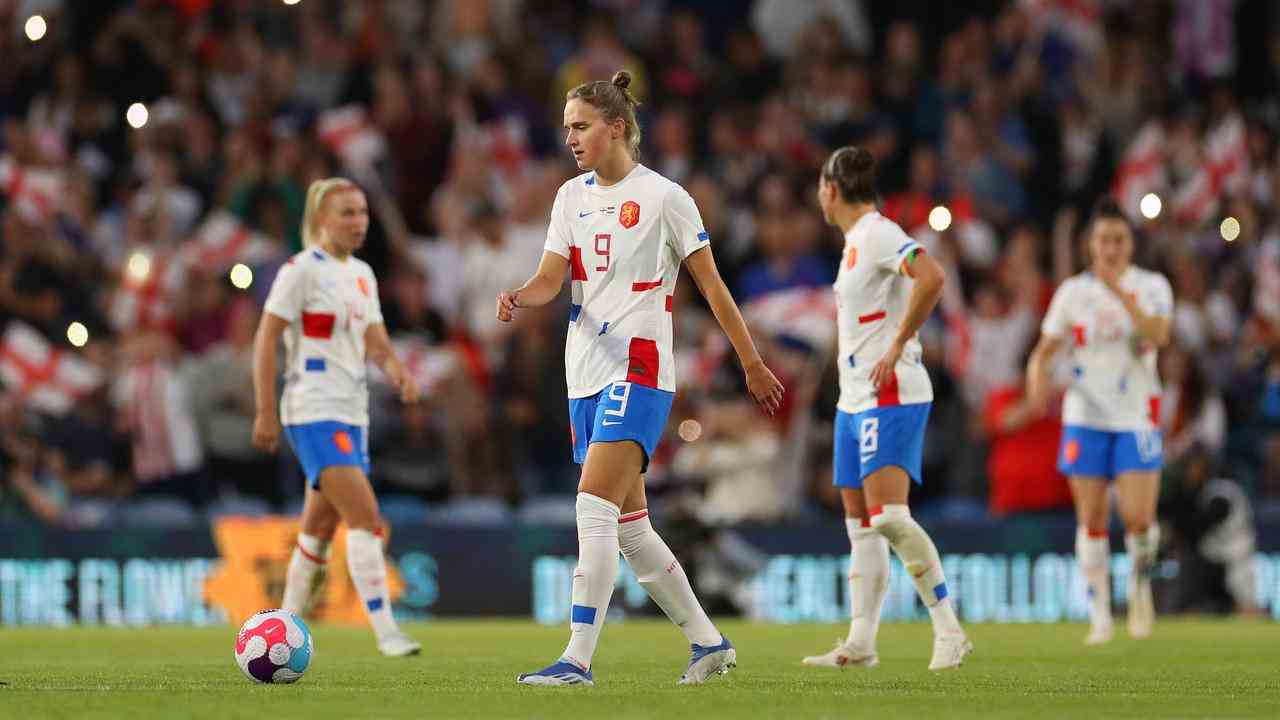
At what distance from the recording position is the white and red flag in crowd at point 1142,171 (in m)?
19.5

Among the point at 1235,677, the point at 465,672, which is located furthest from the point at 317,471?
the point at 1235,677

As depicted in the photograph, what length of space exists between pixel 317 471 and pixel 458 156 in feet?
29.3

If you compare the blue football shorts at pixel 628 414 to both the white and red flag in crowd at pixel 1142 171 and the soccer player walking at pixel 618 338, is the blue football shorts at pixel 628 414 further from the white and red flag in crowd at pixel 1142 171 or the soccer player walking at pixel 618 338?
the white and red flag in crowd at pixel 1142 171

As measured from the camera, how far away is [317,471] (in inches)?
461

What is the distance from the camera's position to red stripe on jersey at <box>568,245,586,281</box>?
28.7 ft

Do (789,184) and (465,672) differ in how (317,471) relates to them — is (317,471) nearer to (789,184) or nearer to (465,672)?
(465,672)

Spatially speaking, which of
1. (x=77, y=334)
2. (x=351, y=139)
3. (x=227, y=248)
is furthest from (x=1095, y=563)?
(x=77, y=334)

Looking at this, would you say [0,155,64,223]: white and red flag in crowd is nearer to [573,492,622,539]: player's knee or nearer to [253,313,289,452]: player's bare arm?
[253,313,289,452]: player's bare arm

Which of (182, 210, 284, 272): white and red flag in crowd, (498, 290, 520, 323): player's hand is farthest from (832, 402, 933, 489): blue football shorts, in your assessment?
(182, 210, 284, 272): white and red flag in crowd

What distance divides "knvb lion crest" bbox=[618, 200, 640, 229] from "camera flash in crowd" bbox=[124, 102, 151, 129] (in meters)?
13.3

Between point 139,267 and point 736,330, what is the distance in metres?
11.9

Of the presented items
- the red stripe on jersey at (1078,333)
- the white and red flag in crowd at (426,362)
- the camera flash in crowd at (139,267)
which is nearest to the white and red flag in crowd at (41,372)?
the camera flash in crowd at (139,267)

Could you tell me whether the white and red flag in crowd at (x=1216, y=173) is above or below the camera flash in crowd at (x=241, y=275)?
above

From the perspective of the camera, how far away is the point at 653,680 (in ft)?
31.1
